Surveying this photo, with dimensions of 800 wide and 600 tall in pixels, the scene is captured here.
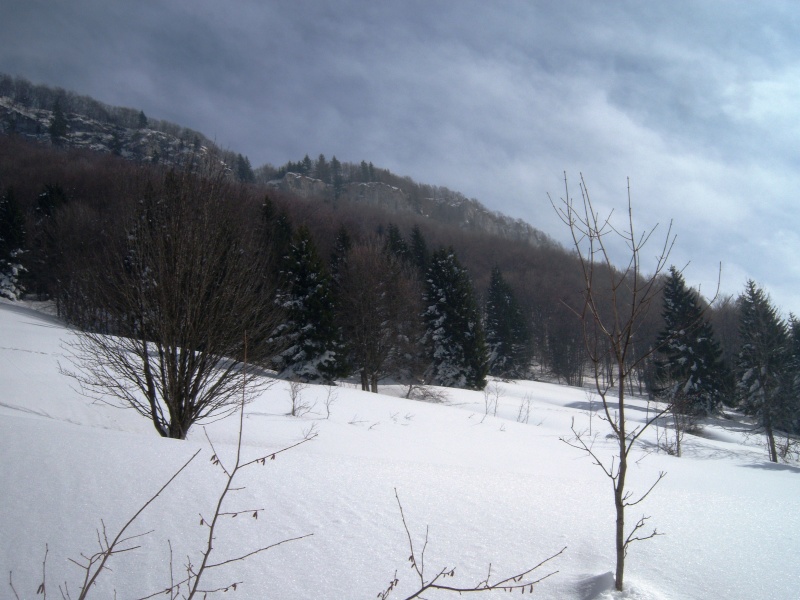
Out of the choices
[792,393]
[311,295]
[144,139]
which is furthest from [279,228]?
[144,139]

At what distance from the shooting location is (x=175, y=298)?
20.9 feet

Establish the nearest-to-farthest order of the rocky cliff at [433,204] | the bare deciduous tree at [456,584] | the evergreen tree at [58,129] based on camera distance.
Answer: the bare deciduous tree at [456,584], the evergreen tree at [58,129], the rocky cliff at [433,204]

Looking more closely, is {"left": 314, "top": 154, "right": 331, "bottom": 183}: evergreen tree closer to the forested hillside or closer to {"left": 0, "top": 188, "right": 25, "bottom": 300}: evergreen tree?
the forested hillside

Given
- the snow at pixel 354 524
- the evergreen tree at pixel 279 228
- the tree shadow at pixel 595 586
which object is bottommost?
the snow at pixel 354 524

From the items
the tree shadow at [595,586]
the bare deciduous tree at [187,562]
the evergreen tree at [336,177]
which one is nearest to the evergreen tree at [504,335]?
the tree shadow at [595,586]

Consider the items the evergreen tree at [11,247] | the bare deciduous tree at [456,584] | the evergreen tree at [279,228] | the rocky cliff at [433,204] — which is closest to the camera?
the bare deciduous tree at [456,584]

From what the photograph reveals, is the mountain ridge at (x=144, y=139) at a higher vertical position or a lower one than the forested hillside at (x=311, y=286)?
higher

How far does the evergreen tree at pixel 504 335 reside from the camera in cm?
4362

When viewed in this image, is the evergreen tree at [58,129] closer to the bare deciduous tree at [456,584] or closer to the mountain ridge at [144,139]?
the mountain ridge at [144,139]

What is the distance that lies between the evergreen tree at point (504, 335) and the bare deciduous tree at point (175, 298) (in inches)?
1461

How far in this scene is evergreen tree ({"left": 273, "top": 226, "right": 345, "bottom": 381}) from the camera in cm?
2136

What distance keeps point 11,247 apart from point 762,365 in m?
52.9

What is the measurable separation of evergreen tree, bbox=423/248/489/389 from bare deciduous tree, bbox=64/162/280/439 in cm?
2218

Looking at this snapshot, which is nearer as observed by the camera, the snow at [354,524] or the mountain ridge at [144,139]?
the snow at [354,524]
